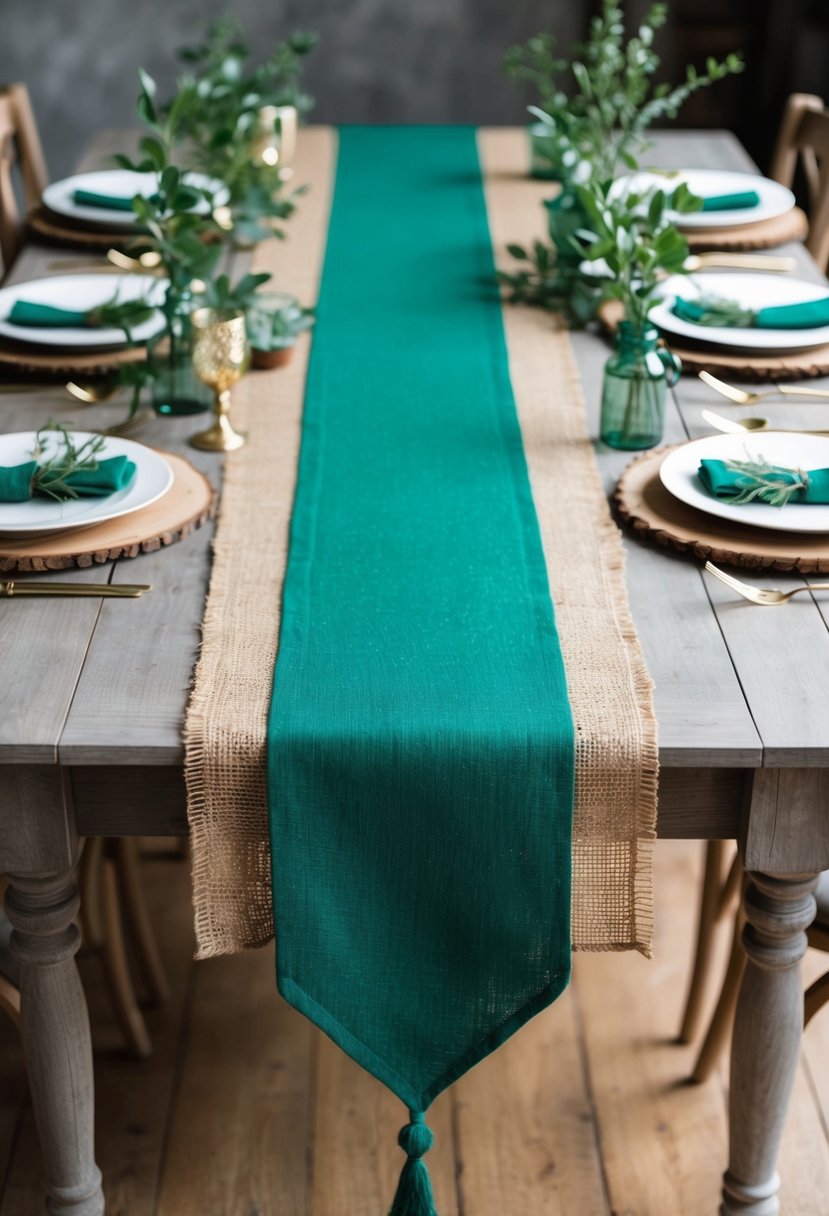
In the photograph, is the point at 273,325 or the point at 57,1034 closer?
the point at 57,1034

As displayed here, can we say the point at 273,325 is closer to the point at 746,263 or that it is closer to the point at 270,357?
the point at 270,357

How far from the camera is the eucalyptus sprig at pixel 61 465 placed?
1.53 metres

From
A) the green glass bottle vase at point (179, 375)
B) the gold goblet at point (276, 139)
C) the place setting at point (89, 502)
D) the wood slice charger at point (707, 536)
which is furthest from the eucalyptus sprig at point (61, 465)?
the gold goblet at point (276, 139)

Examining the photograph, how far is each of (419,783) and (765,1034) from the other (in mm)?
535

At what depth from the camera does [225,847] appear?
49.9 inches

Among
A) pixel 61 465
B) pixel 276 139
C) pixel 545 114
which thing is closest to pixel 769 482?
pixel 61 465

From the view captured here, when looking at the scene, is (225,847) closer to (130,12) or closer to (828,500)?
(828,500)

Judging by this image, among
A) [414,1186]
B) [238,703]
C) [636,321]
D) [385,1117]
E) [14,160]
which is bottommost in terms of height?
[385,1117]

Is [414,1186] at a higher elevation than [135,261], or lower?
lower

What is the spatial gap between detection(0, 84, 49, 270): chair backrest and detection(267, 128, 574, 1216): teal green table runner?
1.34 m

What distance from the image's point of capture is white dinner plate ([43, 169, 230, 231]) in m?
2.42

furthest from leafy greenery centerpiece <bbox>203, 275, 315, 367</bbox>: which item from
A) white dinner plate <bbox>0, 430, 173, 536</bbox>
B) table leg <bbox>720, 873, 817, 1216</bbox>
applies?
table leg <bbox>720, 873, 817, 1216</bbox>

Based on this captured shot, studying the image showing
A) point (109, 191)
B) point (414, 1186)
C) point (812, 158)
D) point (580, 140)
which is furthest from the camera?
point (812, 158)

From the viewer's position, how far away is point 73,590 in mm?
1421
